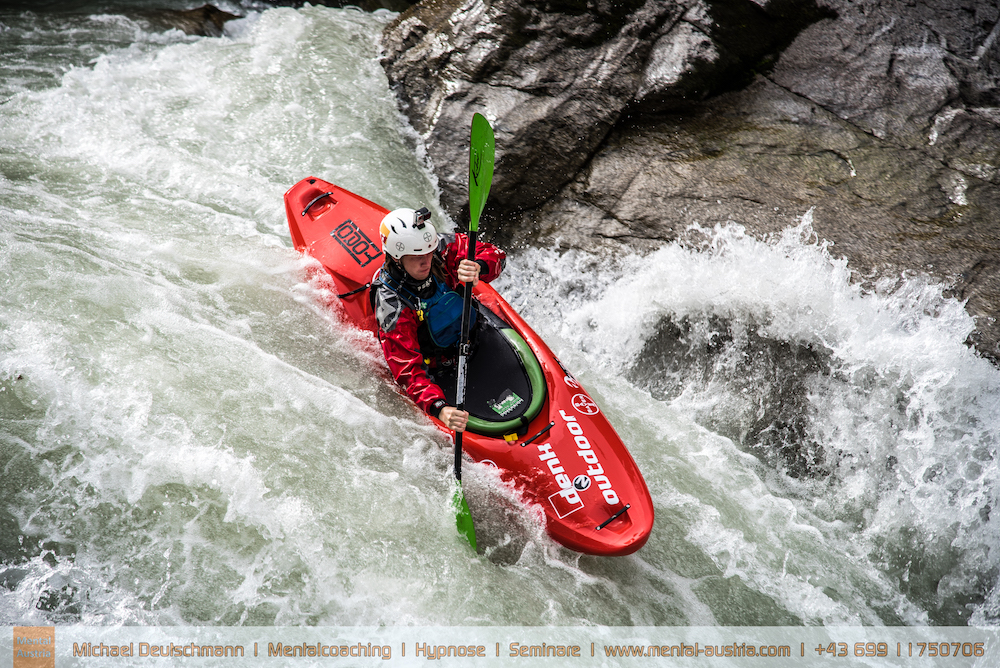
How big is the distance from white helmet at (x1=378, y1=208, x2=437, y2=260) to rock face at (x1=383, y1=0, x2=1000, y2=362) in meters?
1.99

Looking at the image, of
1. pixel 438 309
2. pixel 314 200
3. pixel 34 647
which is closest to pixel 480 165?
pixel 438 309

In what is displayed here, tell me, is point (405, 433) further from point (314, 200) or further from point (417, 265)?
point (314, 200)

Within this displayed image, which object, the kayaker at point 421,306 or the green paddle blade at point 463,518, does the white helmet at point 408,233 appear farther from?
the green paddle blade at point 463,518

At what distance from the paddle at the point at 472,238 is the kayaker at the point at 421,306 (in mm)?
102

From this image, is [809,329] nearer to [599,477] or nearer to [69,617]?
[599,477]

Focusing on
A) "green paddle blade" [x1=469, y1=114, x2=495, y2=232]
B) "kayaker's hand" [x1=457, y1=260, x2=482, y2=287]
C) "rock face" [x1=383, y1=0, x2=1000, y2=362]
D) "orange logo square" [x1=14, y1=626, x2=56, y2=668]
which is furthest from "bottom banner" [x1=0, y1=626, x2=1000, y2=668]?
"rock face" [x1=383, y1=0, x2=1000, y2=362]

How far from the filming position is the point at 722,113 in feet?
16.9

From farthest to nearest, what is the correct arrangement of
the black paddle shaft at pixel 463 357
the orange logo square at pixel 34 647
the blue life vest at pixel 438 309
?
the blue life vest at pixel 438 309 → the black paddle shaft at pixel 463 357 → the orange logo square at pixel 34 647

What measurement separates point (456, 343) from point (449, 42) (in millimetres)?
3582

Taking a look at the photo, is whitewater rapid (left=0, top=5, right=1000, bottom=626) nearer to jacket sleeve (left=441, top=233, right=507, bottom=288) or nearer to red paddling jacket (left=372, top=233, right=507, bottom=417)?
red paddling jacket (left=372, top=233, right=507, bottom=417)

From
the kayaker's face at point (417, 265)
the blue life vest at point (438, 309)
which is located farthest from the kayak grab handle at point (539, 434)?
the kayaker's face at point (417, 265)

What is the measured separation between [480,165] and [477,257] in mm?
583

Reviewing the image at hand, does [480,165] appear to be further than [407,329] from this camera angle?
Yes

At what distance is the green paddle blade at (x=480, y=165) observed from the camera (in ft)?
12.0
